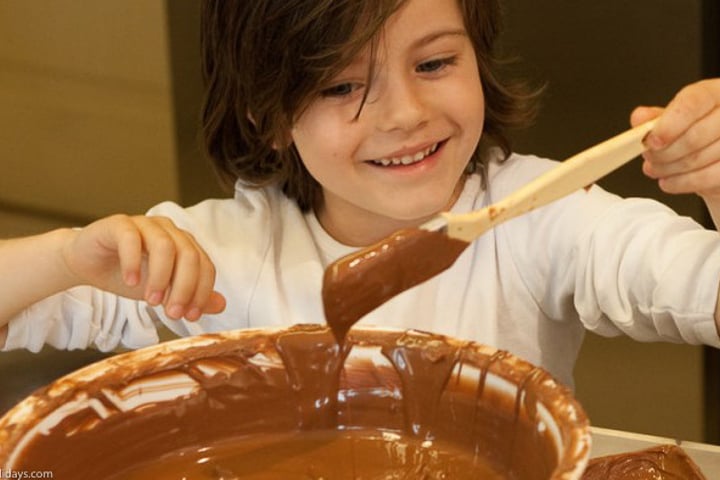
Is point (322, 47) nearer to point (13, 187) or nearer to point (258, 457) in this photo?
point (258, 457)

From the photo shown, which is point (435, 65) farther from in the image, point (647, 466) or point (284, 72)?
point (647, 466)

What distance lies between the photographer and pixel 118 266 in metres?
1.11

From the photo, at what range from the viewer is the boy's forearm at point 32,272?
115cm

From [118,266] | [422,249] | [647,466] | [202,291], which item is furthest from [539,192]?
[118,266]

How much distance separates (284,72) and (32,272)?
0.29 metres

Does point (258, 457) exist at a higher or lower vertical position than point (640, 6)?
lower

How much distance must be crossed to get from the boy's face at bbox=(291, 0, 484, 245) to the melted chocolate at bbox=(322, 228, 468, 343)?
30 centimetres

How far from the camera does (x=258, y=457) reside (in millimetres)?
859

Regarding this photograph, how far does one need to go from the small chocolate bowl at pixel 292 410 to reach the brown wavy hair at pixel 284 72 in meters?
0.33

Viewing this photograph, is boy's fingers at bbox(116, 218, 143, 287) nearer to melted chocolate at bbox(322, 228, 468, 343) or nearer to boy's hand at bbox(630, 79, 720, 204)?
melted chocolate at bbox(322, 228, 468, 343)

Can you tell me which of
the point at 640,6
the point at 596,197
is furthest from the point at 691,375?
the point at 596,197

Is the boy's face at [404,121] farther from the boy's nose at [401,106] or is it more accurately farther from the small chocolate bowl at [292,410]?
the small chocolate bowl at [292,410]

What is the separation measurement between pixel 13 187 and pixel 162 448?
1.42 m

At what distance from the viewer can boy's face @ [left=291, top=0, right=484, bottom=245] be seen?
109 centimetres
